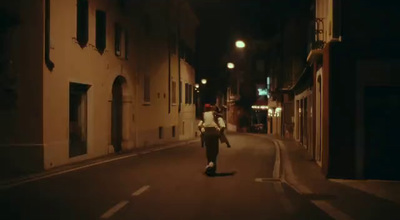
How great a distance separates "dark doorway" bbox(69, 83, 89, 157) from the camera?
1948cm

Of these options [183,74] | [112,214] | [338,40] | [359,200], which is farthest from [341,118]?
[183,74]

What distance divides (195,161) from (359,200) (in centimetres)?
947

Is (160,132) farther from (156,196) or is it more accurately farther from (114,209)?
(114,209)

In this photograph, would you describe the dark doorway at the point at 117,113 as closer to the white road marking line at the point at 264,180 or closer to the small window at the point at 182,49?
the white road marking line at the point at 264,180

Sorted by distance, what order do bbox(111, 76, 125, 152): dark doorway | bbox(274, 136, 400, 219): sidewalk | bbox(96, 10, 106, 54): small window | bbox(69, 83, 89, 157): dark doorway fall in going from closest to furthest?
1. bbox(274, 136, 400, 219): sidewalk
2. bbox(69, 83, 89, 157): dark doorway
3. bbox(96, 10, 106, 54): small window
4. bbox(111, 76, 125, 152): dark doorway

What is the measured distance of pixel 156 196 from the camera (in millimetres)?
11008

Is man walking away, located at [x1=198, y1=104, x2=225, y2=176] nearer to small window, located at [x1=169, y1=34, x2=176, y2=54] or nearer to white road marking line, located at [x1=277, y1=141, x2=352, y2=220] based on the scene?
white road marking line, located at [x1=277, y1=141, x2=352, y2=220]

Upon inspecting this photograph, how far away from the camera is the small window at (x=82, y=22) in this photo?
789 inches

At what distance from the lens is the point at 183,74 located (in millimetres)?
41656

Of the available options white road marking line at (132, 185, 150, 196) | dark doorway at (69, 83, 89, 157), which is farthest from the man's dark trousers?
dark doorway at (69, 83, 89, 157)

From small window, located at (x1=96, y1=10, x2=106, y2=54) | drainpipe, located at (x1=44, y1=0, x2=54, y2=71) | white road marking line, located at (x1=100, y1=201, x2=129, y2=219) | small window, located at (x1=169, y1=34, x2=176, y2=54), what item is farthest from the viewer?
small window, located at (x1=169, y1=34, x2=176, y2=54)

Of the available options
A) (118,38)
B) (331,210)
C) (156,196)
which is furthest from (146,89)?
(331,210)

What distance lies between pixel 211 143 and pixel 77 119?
738cm

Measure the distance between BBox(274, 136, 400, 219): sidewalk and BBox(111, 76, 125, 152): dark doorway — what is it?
10719 mm
